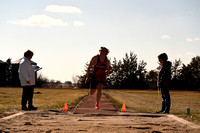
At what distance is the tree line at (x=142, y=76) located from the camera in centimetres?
6589

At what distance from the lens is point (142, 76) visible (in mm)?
73312

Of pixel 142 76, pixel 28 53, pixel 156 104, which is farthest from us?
pixel 142 76

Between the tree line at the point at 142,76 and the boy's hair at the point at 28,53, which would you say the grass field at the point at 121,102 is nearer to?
the boy's hair at the point at 28,53

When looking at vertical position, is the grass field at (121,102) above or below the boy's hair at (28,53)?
below

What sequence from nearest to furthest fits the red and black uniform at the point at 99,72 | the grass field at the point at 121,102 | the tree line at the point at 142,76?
the red and black uniform at the point at 99,72, the grass field at the point at 121,102, the tree line at the point at 142,76

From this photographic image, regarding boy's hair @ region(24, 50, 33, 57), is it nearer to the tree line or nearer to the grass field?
the grass field

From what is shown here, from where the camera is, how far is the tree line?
6589 cm

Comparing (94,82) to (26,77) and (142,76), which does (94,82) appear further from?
(142,76)

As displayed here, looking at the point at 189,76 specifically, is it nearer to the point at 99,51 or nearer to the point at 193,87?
the point at 193,87

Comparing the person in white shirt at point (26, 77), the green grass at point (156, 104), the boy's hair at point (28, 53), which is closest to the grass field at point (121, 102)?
the green grass at point (156, 104)

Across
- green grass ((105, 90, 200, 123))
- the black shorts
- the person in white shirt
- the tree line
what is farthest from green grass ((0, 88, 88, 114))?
the tree line

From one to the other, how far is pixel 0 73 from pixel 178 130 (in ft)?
220

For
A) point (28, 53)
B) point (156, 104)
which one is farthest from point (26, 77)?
point (156, 104)

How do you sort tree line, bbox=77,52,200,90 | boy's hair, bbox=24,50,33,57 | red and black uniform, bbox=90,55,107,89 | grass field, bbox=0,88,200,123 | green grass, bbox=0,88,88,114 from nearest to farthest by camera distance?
red and black uniform, bbox=90,55,107,89, boy's hair, bbox=24,50,33,57, grass field, bbox=0,88,200,123, green grass, bbox=0,88,88,114, tree line, bbox=77,52,200,90
